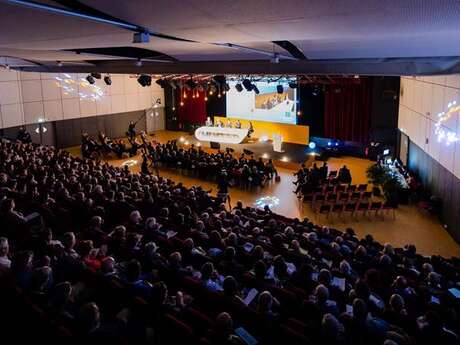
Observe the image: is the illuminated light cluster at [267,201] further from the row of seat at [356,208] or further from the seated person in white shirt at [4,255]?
the seated person in white shirt at [4,255]

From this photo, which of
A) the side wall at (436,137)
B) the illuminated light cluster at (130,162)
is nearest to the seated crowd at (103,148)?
the illuminated light cluster at (130,162)

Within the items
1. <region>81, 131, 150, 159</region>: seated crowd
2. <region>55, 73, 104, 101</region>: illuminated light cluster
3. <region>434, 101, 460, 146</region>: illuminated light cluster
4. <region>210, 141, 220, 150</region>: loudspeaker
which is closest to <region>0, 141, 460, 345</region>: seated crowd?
<region>434, 101, 460, 146</region>: illuminated light cluster

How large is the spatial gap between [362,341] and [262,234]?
434 cm

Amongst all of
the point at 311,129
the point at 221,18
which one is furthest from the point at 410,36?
the point at 311,129

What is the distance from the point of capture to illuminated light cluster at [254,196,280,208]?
46.6 feet

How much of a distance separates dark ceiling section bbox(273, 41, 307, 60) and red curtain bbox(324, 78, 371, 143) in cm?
1073

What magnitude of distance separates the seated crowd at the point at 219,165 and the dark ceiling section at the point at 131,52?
4850 mm

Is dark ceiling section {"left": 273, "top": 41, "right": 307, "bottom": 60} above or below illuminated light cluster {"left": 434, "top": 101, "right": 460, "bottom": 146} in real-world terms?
above

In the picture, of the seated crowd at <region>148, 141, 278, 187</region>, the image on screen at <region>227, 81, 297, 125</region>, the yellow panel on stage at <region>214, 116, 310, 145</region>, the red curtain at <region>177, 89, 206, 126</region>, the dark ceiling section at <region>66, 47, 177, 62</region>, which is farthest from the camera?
the red curtain at <region>177, 89, 206, 126</region>

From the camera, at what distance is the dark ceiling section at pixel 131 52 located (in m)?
11.0

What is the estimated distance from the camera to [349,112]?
21.3 metres

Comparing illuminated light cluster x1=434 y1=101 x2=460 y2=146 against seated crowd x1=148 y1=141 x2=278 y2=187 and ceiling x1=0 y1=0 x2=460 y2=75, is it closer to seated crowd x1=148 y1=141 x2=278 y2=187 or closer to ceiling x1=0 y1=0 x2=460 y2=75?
ceiling x1=0 y1=0 x2=460 y2=75

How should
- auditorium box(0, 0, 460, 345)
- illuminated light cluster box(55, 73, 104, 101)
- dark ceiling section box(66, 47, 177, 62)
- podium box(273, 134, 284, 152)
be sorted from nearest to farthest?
1. auditorium box(0, 0, 460, 345)
2. dark ceiling section box(66, 47, 177, 62)
3. podium box(273, 134, 284, 152)
4. illuminated light cluster box(55, 73, 104, 101)

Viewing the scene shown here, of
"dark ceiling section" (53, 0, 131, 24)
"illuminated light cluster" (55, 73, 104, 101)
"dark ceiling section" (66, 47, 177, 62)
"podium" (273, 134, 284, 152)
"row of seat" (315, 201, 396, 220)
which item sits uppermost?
"dark ceiling section" (66, 47, 177, 62)
